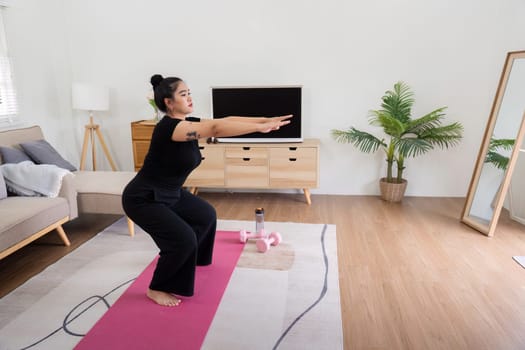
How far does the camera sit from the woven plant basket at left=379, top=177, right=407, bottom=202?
4074 mm

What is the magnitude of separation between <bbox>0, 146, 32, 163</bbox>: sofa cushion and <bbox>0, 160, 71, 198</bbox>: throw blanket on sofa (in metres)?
0.16

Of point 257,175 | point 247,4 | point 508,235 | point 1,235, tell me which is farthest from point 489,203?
point 1,235

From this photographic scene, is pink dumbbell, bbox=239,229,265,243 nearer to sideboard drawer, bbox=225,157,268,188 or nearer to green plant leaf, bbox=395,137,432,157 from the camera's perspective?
sideboard drawer, bbox=225,157,268,188

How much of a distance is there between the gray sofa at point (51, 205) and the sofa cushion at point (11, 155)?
0.14 m

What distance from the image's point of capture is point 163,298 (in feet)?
7.40

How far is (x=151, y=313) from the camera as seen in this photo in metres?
2.17

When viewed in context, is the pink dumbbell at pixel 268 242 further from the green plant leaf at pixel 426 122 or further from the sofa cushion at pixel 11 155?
the sofa cushion at pixel 11 155

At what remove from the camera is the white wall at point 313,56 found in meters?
3.94

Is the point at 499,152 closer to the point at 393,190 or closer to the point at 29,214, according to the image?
the point at 393,190

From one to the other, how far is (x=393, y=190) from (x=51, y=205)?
10.4ft

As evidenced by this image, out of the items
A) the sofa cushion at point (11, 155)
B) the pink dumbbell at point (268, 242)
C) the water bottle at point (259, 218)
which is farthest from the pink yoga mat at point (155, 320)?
the sofa cushion at point (11, 155)

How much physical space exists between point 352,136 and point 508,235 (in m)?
1.69

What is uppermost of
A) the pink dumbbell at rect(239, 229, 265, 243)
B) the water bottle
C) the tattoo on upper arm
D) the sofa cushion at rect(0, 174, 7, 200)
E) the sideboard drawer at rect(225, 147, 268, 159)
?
the tattoo on upper arm

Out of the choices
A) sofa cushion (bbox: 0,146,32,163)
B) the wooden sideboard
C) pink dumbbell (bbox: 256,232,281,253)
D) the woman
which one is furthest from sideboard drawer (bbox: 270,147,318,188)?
sofa cushion (bbox: 0,146,32,163)
